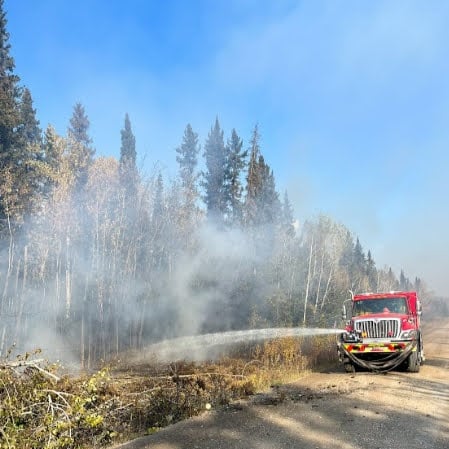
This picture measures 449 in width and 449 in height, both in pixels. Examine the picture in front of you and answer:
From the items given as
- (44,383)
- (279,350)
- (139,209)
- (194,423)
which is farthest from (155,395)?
(139,209)

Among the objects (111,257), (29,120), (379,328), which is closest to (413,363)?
(379,328)

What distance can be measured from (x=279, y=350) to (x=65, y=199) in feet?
52.4

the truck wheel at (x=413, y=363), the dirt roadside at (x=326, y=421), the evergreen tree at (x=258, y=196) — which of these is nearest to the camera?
the dirt roadside at (x=326, y=421)

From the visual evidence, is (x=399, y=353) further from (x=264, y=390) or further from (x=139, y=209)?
(x=139, y=209)

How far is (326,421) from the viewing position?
7191 millimetres

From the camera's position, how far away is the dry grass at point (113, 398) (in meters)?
5.06

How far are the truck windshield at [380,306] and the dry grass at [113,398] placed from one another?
101 inches

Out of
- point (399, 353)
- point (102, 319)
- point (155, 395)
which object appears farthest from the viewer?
point (102, 319)

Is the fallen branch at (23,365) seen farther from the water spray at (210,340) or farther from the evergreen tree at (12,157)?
the evergreen tree at (12,157)

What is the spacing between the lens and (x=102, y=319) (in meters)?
27.8

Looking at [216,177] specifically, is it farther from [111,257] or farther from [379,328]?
[379,328]

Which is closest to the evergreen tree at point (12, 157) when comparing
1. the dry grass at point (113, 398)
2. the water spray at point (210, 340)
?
the water spray at point (210, 340)

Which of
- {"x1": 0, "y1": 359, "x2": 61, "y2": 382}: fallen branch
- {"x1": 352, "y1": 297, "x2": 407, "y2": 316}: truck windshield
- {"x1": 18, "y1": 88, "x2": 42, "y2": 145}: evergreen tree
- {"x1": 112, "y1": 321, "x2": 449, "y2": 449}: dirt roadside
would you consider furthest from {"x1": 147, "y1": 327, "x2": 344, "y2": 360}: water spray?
{"x1": 18, "y1": 88, "x2": 42, "y2": 145}: evergreen tree

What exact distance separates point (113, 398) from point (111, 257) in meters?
22.1
